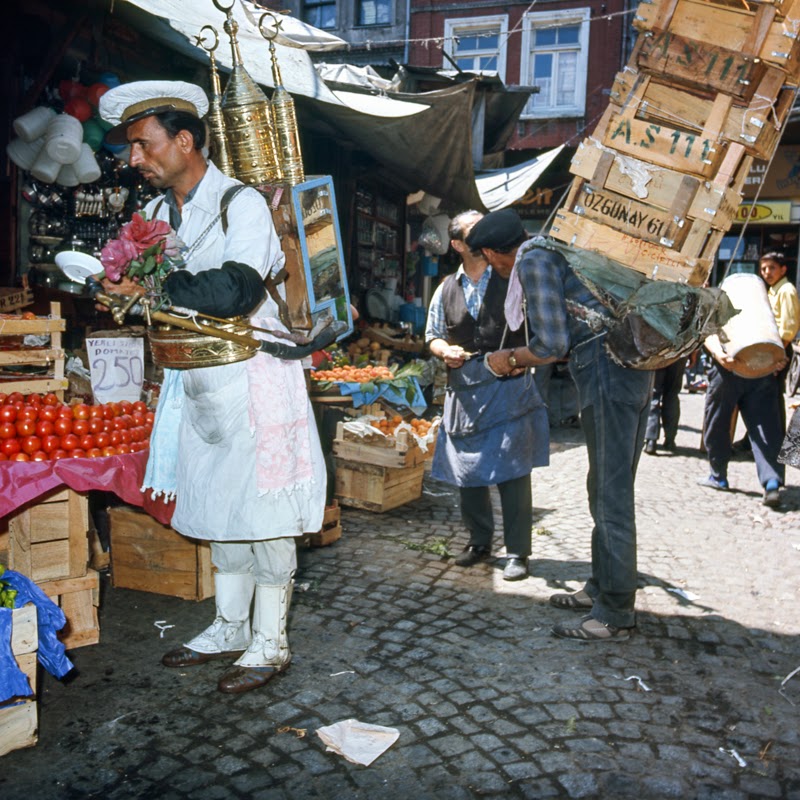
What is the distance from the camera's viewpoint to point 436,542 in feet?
17.1

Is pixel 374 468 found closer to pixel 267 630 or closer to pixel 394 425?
pixel 394 425

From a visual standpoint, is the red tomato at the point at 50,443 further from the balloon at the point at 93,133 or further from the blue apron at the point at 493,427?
the balloon at the point at 93,133

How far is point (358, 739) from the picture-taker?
279 centimetres

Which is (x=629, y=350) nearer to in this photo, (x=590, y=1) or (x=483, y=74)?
(x=483, y=74)

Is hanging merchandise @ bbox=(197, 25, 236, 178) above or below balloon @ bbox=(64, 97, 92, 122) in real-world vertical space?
below

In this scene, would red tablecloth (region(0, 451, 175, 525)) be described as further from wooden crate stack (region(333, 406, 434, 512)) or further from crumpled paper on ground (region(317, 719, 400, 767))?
wooden crate stack (region(333, 406, 434, 512))

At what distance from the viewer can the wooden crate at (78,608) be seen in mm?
3512

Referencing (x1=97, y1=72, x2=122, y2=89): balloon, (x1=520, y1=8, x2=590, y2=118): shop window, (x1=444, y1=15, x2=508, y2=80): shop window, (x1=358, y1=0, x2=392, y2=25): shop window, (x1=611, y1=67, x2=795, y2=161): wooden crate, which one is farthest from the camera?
(x1=358, y1=0, x2=392, y2=25): shop window

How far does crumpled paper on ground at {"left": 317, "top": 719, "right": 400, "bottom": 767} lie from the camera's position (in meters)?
2.70

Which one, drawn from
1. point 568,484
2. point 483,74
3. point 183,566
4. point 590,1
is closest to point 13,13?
point 183,566

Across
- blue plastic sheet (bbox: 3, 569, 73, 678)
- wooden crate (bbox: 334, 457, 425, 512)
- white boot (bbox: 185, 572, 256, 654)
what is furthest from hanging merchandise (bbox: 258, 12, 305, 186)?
wooden crate (bbox: 334, 457, 425, 512)

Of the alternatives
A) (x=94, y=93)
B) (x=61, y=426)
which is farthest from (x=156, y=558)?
(x=94, y=93)

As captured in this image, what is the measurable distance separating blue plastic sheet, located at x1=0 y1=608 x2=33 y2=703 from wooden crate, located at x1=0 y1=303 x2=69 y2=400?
194 centimetres

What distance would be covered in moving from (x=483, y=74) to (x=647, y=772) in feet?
34.4
